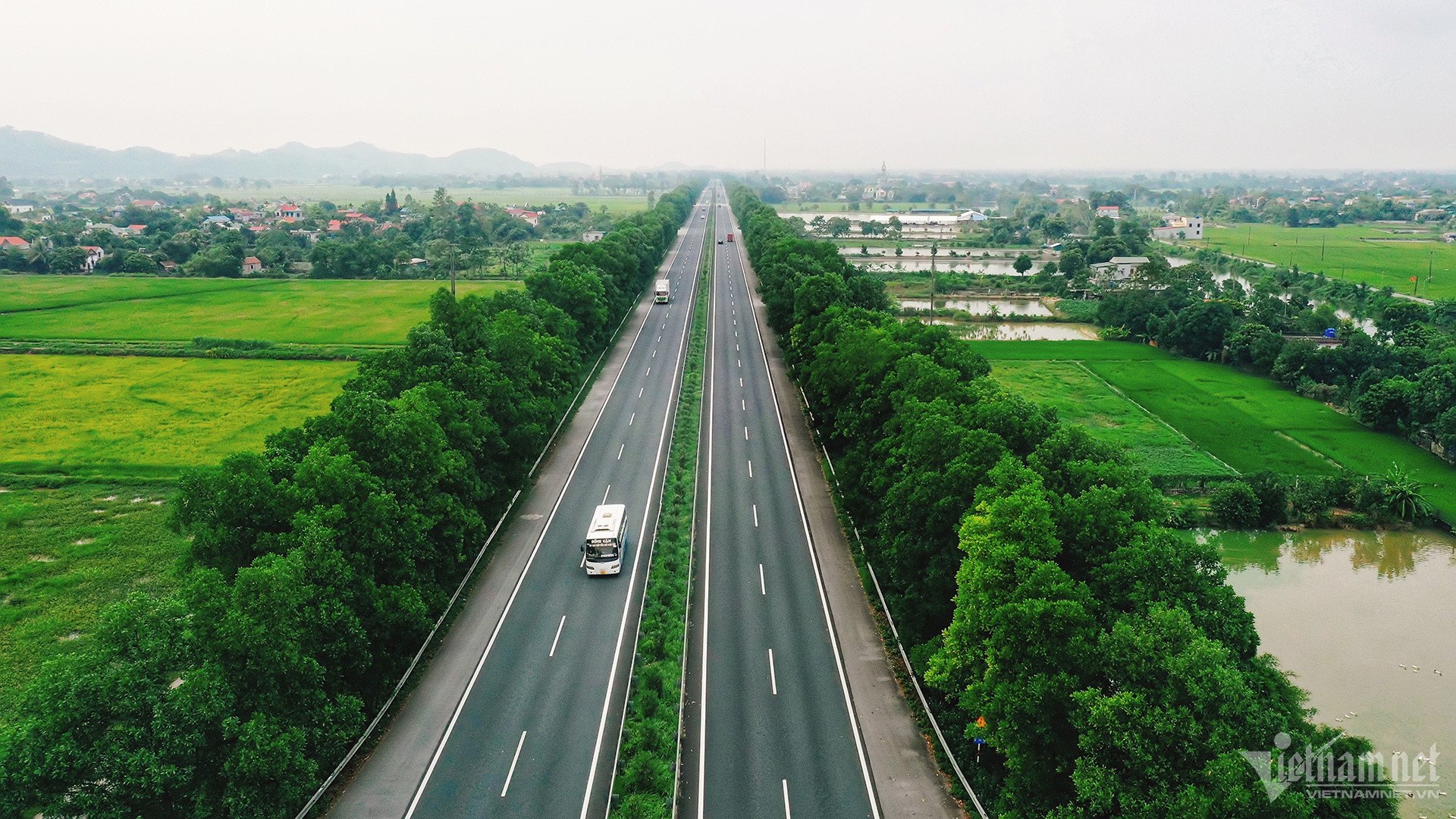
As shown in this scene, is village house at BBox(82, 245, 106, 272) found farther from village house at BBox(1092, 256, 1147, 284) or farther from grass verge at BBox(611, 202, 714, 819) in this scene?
village house at BBox(1092, 256, 1147, 284)

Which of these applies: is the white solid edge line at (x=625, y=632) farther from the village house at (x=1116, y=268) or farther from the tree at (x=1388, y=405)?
the village house at (x=1116, y=268)

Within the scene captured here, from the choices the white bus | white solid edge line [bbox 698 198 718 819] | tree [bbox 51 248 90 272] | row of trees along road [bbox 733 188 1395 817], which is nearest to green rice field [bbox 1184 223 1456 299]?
white solid edge line [bbox 698 198 718 819]

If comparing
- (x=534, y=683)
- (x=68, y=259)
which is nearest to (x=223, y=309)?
(x=68, y=259)

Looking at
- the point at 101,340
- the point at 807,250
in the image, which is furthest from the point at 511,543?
the point at 101,340

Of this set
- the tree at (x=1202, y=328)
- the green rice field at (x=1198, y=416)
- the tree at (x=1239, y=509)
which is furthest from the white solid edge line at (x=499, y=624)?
the tree at (x=1202, y=328)

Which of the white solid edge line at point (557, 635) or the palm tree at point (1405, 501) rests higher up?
the palm tree at point (1405, 501)

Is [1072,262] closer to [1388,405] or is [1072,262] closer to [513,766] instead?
[1388,405]

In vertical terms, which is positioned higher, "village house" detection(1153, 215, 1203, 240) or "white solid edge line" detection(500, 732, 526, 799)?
"village house" detection(1153, 215, 1203, 240)
